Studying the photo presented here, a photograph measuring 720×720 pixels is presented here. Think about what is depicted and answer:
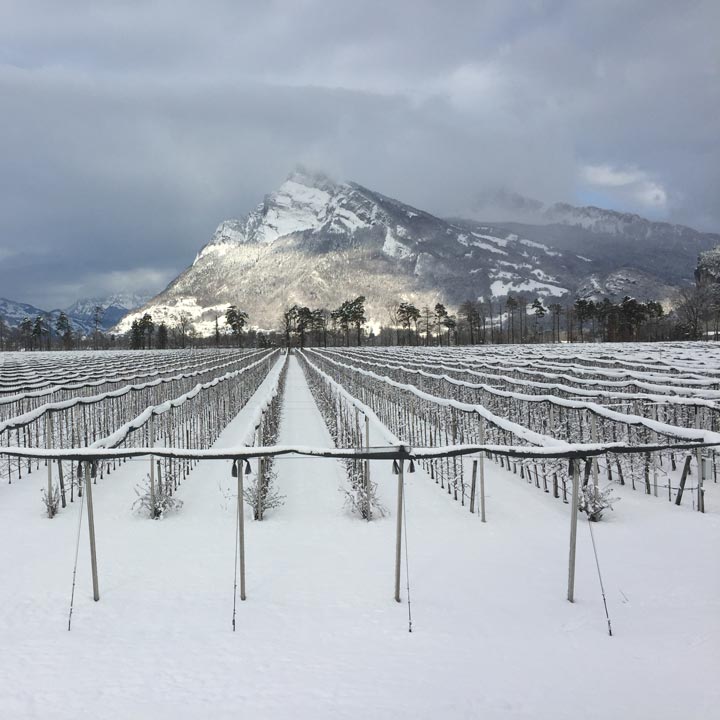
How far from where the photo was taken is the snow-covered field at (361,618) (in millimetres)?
3945

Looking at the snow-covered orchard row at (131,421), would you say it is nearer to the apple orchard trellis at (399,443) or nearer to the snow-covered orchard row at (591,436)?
the apple orchard trellis at (399,443)

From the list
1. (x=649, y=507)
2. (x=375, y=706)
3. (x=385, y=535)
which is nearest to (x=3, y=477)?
(x=385, y=535)

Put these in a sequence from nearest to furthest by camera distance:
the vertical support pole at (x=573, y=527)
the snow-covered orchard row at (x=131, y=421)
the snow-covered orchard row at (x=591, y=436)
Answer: the vertical support pole at (x=573, y=527)
the snow-covered orchard row at (x=591, y=436)
the snow-covered orchard row at (x=131, y=421)

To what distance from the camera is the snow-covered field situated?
3.95m

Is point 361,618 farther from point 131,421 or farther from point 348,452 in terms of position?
point 131,421

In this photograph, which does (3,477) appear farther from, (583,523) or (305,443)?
(583,523)

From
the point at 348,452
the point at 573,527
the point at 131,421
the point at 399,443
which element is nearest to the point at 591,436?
the point at 399,443

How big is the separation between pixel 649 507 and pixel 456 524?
330 centimetres

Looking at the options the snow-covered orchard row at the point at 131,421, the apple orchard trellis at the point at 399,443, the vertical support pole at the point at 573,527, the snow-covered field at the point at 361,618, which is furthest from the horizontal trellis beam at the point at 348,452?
the snow-covered field at the point at 361,618

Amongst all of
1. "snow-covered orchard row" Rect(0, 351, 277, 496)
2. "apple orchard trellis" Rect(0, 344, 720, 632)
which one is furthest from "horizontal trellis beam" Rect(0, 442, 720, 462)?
"snow-covered orchard row" Rect(0, 351, 277, 496)

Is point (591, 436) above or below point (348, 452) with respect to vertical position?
below

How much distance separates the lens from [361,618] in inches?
201

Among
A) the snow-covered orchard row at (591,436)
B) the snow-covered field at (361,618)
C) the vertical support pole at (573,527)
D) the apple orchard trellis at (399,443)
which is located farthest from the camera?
the snow-covered orchard row at (591,436)

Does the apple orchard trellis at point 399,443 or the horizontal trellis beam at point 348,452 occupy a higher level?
the horizontal trellis beam at point 348,452
